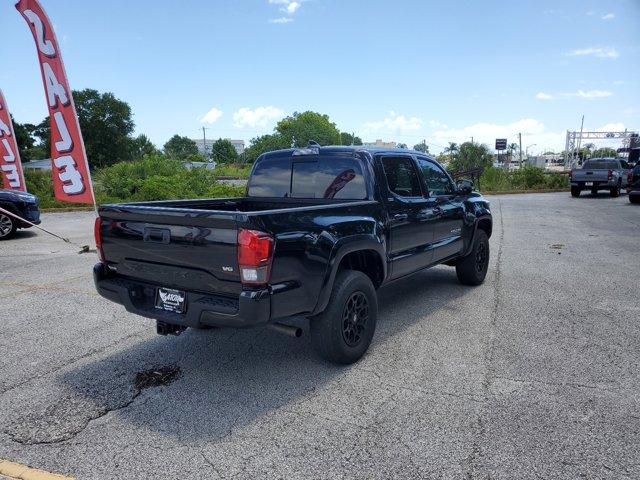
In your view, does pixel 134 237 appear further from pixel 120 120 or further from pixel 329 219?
pixel 120 120

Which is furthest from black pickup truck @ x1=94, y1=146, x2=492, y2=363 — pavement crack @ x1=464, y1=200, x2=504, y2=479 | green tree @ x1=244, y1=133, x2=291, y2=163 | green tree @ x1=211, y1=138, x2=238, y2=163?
green tree @ x1=211, y1=138, x2=238, y2=163

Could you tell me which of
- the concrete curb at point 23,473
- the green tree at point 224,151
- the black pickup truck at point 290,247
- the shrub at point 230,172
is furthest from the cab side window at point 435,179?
the green tree at point 224,151

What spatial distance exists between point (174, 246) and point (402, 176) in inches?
100

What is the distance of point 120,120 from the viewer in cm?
8250

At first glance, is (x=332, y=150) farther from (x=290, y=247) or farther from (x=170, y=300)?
(x=170, y=300)

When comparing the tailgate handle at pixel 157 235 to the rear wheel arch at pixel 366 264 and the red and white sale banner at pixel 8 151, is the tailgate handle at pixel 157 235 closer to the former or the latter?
the rear wheel arch at pixel 366 264

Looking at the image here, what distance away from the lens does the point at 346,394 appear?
3539mm

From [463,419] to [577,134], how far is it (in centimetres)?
6992

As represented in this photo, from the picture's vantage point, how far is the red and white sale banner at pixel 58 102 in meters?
9.42

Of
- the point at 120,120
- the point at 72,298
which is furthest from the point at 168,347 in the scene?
the point at 120,120

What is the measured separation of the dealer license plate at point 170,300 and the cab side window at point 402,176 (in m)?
2.28

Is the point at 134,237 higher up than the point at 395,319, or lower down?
higher up

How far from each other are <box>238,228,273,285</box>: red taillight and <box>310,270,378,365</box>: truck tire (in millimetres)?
796

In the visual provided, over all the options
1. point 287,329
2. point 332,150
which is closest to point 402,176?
point 332,150
